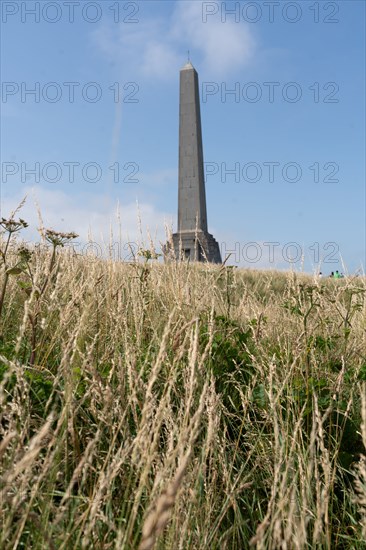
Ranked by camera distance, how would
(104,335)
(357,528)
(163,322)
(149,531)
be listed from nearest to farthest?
1. (149,531)
2. (357,528)
3. (104,335)
4. (163,322)

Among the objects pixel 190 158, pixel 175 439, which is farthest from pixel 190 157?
pixel 175 439

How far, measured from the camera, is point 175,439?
1449mm

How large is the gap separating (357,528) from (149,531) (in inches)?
45.9

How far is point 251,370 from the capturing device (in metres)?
2.46

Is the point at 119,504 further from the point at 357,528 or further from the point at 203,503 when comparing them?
the point at 357,528

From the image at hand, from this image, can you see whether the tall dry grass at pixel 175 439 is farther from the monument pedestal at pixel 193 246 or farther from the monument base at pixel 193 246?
the monument pedestal at pixel 193 246

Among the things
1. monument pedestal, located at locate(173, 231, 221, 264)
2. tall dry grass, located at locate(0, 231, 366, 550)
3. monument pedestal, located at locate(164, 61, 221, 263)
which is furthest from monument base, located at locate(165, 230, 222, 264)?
tall dry grass, located at locate(0, 231, 366, 550)

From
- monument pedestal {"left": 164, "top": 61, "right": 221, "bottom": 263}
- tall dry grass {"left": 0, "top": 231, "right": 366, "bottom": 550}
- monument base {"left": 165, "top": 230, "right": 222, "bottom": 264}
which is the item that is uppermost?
monument pedestal {"left": 164, "top": 61, "right": 221, "bottom": 263}

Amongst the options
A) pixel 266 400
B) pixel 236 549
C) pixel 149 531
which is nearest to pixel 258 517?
pixel 236 549

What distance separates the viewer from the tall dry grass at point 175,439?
1.03m

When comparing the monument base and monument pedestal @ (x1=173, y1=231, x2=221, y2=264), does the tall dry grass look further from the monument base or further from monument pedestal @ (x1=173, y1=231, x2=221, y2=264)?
monument pedestal @ (x1=173, y1=231, x2=221, y2=264)

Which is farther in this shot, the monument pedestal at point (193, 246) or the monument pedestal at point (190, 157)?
the monument pedestal at point (193, 246)

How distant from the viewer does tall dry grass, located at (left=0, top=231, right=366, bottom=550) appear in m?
1.03

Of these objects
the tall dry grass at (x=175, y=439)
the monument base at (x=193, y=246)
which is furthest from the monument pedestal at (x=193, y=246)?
the tall dry grass at (x=175, y=439)
